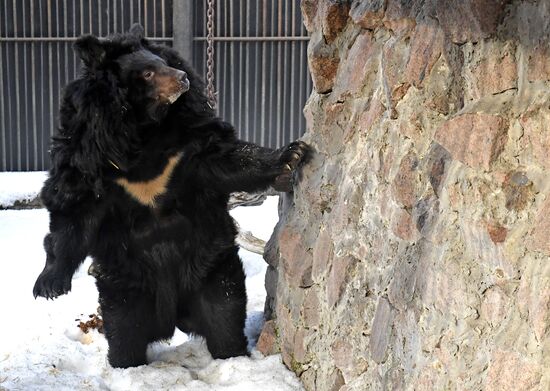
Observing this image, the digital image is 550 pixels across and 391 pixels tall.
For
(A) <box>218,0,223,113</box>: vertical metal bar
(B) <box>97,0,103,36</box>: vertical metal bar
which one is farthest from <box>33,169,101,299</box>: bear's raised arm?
(B) <box>97,0,103,36</box>: vertical metal bar

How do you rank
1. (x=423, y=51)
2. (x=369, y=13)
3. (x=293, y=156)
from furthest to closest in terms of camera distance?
(x=293, y=156)
(x=369, y=13)
(x=423, y=51)

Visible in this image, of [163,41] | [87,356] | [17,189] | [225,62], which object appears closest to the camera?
[87,356]

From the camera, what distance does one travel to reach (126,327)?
427cm

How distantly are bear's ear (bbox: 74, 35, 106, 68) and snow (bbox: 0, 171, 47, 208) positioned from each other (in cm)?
472

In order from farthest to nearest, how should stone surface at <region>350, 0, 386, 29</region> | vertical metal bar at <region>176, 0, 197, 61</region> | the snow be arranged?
1. vertical metal bar at <region>176, 0, 197, 61</region>
2. the snow
3. stone surface at <region>350, 0, 386, 29</region>

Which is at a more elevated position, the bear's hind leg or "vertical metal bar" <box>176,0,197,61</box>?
"vertical metal bar" <box>176,0,197,61</box>

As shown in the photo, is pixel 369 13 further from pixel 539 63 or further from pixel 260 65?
pixel 260 65

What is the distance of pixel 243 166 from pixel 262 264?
2.11 metres

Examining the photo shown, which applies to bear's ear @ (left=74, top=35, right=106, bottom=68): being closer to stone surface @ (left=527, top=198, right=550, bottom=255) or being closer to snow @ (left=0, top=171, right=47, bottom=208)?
stone surface @ (left=527, top=198, right=550, bottom=255)

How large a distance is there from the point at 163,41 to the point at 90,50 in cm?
539

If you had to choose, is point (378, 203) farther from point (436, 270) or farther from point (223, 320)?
point (223, 320)

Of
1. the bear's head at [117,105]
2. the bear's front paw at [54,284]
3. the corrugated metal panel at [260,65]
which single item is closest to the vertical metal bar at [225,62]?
the corrugated metal panel at [260,65]

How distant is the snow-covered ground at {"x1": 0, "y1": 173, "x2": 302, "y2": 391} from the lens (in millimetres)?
4027

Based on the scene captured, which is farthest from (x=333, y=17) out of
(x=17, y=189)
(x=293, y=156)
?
(x=17, y=189)
